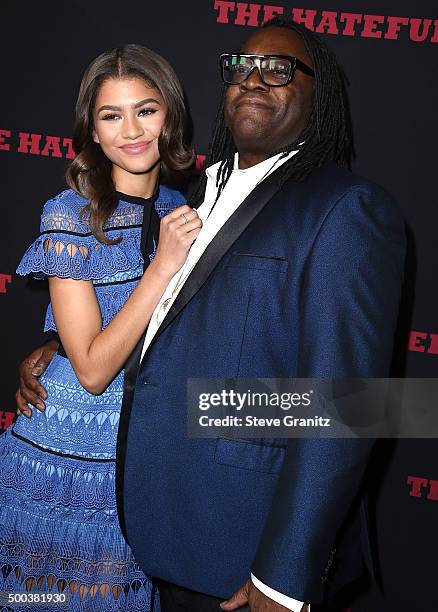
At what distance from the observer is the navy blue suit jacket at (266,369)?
1.33m

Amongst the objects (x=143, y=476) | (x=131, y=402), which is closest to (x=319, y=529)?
(x=143, y=476)

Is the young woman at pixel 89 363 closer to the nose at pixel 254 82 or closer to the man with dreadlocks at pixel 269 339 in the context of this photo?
the man with dreadlocks at pixel 269 339

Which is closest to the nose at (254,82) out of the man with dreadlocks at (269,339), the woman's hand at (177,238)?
the man with dreadlocks at (269,339)

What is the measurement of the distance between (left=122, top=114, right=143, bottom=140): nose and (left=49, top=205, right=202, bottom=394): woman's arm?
14.3 inches

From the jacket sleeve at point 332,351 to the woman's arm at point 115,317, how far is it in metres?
0.45

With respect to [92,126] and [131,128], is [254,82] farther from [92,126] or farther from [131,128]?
[92,126]

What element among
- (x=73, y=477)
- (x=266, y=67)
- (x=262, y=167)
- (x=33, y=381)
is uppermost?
(x=266, y=67)

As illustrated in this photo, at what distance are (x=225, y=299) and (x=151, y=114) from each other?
809 millimetres

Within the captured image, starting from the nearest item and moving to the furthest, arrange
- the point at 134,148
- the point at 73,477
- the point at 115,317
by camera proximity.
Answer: the point at 115,317 → the point at 73,477 → the point at 134,148

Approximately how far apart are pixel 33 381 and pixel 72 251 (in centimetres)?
46

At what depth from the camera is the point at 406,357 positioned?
8.05 ft

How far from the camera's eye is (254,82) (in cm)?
156

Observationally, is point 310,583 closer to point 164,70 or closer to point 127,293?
point 127,293

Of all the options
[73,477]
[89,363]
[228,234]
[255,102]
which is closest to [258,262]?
[228,234]
